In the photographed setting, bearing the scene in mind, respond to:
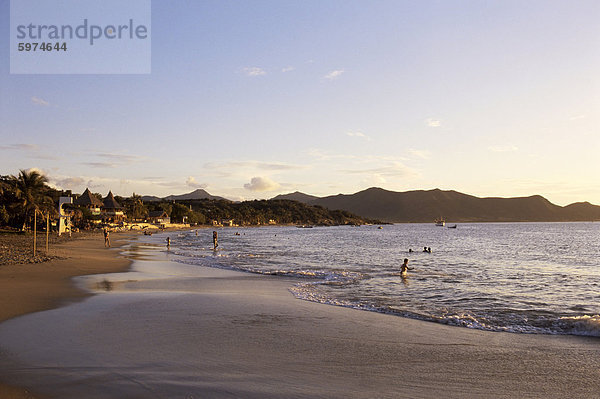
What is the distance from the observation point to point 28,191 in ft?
158

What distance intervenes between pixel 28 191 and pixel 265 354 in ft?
169

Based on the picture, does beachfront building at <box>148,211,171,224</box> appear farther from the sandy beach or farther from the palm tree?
the sandy beach

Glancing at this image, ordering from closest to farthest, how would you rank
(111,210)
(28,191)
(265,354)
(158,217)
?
(265,354), (28,191), (111,210), (158,217)

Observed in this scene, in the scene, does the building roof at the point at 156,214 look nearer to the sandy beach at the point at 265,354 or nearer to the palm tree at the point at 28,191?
the palm tree at the point at 28,191

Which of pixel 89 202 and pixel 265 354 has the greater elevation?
pixel 89 202

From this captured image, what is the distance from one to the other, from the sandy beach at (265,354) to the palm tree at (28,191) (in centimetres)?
4251

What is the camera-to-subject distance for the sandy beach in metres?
5.84

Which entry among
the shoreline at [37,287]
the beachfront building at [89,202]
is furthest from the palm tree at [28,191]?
the beachfront building at [89,202]

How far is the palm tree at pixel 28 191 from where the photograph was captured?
4794 cm

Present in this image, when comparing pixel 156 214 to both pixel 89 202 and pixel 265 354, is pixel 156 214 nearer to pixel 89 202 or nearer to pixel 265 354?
pixel 89 202

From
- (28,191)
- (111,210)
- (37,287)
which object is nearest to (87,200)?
(111,210)

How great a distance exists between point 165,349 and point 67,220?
205 feet

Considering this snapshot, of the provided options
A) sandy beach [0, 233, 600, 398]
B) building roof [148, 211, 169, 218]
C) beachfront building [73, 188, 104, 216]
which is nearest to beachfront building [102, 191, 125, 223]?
beachfront building [73, 188, 104, 216]

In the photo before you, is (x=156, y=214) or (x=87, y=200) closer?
(x=87, y=200)
